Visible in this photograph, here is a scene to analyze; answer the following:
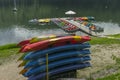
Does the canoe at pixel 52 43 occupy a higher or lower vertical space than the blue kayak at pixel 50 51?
higher

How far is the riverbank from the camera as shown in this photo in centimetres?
2111

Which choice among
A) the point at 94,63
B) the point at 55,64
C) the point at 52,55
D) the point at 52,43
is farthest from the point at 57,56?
the point at 94,63

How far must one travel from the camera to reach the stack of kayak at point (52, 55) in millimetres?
18656

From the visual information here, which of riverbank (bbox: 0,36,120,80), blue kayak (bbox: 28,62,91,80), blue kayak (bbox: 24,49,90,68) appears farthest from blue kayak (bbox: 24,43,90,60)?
riverbank (bbox: 0,36,120,80)

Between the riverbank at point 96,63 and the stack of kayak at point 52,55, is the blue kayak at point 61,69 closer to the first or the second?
the stack of kayak at point 52,55

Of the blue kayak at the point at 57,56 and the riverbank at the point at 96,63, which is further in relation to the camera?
the riverbank at the point at 96,63

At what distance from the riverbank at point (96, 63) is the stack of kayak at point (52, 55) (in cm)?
128

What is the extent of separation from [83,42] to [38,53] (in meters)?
4.06

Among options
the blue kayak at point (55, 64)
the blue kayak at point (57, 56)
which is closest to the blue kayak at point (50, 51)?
the blue kayak at point (57, 56)

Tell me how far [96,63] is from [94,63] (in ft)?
0.59

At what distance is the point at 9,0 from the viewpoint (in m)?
158

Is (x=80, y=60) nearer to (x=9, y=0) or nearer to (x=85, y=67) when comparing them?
(x=85, y=67)

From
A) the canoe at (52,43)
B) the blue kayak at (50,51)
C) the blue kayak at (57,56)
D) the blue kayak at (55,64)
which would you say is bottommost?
the blue kayak at (55,64)

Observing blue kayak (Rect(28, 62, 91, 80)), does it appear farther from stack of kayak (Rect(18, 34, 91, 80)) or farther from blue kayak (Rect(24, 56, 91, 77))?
blue kayak (Rect(24, 56, 91, 77))
